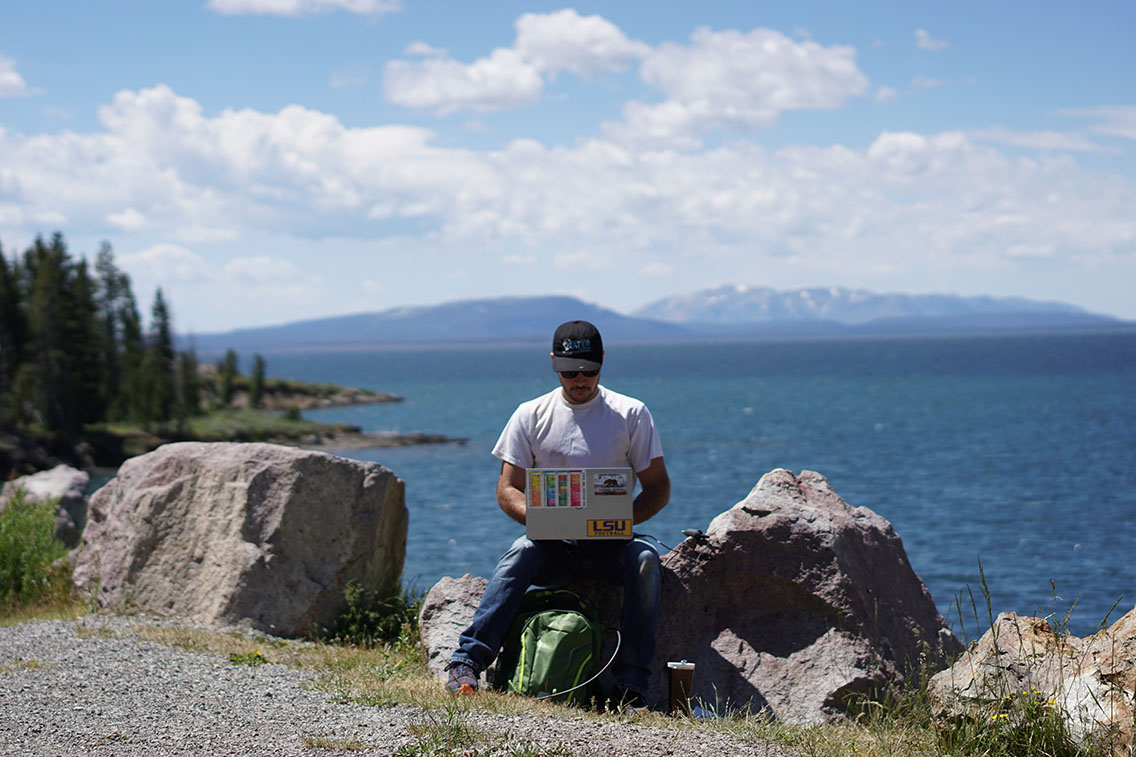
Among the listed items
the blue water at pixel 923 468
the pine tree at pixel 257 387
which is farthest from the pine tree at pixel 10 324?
the pine tree at pixel 257 387

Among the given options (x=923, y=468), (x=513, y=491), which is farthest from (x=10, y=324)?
(x=513, y=491)

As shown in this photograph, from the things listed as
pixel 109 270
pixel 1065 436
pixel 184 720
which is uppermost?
pixel 109 270

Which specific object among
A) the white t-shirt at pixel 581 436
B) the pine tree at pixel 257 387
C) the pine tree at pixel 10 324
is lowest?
the pine tree at pixel 257 387

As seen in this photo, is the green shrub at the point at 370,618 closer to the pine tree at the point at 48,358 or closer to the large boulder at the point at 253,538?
the large boulder at the point at 253,538

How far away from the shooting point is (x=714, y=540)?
7766mm

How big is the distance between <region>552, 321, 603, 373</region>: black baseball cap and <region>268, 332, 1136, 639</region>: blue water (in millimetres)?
2605

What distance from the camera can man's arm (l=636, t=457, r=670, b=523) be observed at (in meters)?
7.03

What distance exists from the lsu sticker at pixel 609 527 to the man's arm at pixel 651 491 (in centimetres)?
23

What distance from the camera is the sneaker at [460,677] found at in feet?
21.9

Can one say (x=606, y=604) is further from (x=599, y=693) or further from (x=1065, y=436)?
(x=1065, y=436)

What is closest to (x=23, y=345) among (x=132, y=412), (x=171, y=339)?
(x=132, y=412)

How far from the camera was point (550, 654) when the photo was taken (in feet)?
21.7

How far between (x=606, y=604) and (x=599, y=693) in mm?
977

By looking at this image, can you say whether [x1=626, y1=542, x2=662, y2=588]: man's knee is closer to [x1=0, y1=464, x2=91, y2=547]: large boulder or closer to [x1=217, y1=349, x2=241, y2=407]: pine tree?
[x1=0, y1=464, x2=91, y2=547]: large boulder
